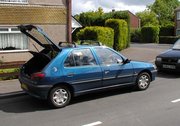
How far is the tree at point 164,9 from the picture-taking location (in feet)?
282

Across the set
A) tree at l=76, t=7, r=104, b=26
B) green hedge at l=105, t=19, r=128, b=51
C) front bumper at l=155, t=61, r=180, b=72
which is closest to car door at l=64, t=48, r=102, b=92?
front bumper at l=155, t=61, r=180, b=72

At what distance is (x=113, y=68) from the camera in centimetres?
844

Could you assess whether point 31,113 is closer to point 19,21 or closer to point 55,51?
point 55,51

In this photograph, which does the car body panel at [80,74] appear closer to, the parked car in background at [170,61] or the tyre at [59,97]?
the tyre at [59,97]

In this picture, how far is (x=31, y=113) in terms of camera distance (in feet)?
23.3

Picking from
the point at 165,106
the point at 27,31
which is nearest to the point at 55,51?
the point at 27,31

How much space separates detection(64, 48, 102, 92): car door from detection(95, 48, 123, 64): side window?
273 millimetres

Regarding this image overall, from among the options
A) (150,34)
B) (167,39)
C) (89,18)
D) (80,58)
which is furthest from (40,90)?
(167,39)

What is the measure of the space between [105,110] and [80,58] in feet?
5.29

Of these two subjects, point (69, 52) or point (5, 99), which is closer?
point (69, 52)

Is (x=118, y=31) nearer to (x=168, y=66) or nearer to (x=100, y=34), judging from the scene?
(x=100, y=34)

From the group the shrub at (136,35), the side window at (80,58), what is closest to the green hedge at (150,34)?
the shrub at (136,35)

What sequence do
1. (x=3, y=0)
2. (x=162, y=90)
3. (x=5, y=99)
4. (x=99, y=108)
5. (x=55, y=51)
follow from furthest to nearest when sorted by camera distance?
1. (x=3, y=0)
2. (x=162, y=90)
3. (x=5, y=99)
4. (x=55, y=51)
5. (x=99, y=108)

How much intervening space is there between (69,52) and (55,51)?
0.38 m
